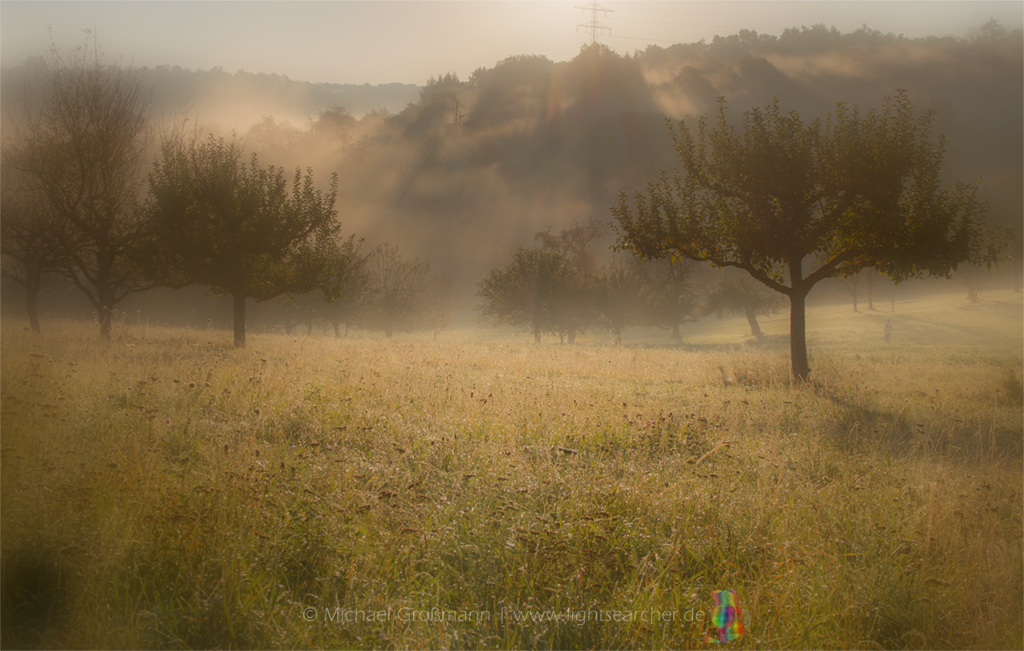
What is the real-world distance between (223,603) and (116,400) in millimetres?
5402

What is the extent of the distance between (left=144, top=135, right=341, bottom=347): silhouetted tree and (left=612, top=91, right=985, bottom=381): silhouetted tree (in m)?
13.9

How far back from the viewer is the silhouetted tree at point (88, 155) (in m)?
17.1

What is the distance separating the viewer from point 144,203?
20.5 m

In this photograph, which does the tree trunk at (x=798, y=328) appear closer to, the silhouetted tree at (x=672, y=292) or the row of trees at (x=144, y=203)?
the row of trees at (x=144, y=203)

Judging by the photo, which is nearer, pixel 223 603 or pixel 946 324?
pixel 223 603

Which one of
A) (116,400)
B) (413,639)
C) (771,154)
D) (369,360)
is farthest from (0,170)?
(771,154)

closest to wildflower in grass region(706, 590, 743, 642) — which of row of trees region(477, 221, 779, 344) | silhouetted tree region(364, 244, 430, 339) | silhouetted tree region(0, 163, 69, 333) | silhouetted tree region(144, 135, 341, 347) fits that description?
silhouetted tree region(144, 135, 341, 347)

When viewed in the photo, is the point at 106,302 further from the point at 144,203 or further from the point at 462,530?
the point at 462,530

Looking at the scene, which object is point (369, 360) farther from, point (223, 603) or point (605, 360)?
point (223, 603)

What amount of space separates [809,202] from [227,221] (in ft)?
68.8

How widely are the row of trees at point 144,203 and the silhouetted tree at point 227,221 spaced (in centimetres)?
4

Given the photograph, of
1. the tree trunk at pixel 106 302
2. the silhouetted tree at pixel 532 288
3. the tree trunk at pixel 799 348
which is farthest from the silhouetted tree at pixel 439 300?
the tree trunk at pixel 799 348

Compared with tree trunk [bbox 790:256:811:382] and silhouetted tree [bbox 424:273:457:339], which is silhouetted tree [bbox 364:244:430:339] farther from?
tree trunk [bbox 790:256:811:382]

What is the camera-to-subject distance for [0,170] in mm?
17688
